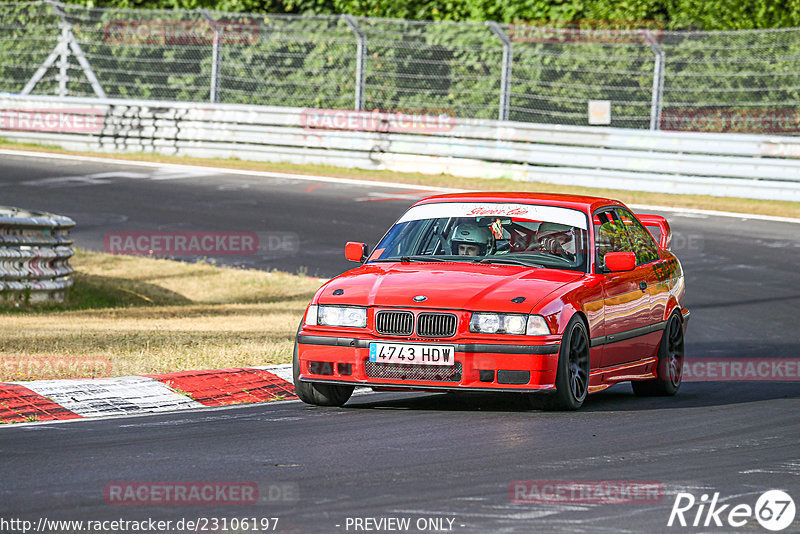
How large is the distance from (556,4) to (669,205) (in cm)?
983

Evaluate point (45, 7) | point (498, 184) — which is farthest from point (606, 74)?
point (45, 7)

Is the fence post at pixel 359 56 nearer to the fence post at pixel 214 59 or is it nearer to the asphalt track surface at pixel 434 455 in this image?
the fence post at pixel 214 59

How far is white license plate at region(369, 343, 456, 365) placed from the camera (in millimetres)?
8266

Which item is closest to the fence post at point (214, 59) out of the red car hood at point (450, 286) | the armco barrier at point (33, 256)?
the armco barrier at point (33, 256)

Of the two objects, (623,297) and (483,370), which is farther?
(623,297)

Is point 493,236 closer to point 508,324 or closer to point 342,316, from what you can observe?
point 508,324

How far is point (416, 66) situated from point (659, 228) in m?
15.2

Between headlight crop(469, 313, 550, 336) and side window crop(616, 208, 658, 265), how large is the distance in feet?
6.73

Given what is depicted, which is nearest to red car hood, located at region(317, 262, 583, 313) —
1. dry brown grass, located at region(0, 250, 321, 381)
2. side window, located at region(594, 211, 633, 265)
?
side window, located at region(594, 211, 633, 265)

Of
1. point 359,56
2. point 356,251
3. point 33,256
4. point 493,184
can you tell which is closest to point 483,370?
point 356,251

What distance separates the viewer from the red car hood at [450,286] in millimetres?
8336

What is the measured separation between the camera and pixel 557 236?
9531mm

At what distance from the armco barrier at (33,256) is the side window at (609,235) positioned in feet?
23.0

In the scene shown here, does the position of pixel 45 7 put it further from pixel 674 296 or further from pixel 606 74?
pixel 674 296
